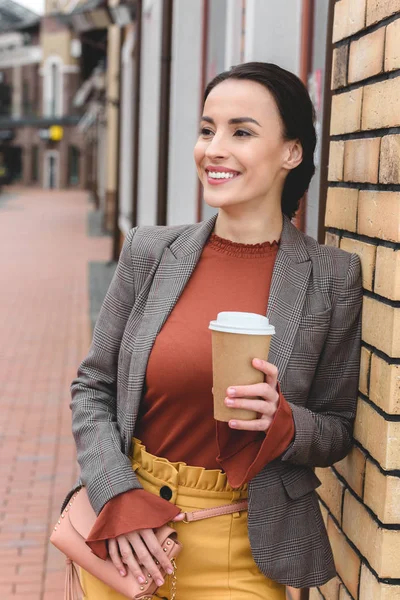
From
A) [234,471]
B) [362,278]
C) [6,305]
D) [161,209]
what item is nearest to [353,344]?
[362,278]

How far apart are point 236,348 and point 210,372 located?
0.37m

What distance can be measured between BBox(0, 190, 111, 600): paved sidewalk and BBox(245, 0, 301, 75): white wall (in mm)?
2546

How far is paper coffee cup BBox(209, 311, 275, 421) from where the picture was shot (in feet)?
5.52

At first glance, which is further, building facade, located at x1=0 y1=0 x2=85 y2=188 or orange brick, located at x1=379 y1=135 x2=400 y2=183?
building facade, located at x1=0 y1=0 x2=85 y2=188

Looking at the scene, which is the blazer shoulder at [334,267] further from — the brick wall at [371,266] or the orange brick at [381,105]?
the orange brick at [381,105]

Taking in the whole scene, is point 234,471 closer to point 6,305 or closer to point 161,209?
point 161,209

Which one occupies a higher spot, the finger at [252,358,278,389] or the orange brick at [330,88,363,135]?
the orange brick at [330,88,363,135]

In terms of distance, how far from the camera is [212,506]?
210 cm

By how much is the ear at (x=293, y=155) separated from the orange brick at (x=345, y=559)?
36.3 inches

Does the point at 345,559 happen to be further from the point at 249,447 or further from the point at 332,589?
the point at 249,447

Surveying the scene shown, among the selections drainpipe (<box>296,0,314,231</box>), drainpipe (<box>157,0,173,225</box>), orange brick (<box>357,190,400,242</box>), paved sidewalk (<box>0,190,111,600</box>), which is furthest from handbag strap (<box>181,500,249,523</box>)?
drainpipe (<box>157,0,173,225</box>)

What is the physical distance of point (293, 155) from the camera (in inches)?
87.7

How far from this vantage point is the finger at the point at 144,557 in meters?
2.01

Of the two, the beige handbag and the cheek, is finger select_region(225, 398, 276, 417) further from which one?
the cheek
